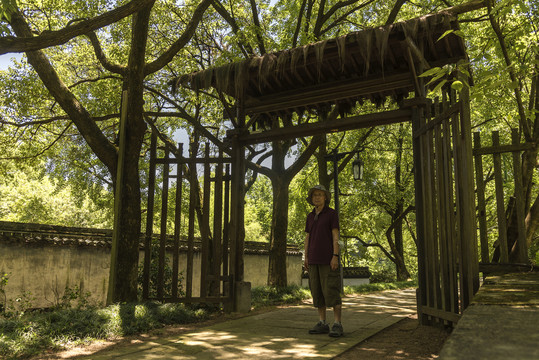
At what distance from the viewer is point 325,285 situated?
5555mm

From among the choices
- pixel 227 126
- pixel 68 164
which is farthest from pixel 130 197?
pixel 68 164

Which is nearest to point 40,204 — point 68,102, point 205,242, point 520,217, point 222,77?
point 68,102

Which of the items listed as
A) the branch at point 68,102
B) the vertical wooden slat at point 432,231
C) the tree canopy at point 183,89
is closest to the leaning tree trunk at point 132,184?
the tree canopy at point 183,89

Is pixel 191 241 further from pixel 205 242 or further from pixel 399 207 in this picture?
pixel 399 207

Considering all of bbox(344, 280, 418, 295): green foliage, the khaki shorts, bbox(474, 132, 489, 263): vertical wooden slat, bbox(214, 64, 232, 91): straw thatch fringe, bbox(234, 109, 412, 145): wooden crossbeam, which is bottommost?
bbox(344, 280, 418, 295): green foliage

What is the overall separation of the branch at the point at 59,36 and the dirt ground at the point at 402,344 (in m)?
4.16

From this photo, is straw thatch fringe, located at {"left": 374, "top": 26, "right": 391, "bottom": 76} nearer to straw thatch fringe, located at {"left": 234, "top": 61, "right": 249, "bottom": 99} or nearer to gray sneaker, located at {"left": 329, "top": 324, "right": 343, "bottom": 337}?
straw thatch fringe, located at {"left": 234, "top": 61, "right": 249, "bottom": 99}

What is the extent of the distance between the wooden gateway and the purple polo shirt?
3.81 ft

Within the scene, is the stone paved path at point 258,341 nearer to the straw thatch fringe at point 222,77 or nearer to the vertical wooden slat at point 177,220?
the vertical wooden slat at point 177,220

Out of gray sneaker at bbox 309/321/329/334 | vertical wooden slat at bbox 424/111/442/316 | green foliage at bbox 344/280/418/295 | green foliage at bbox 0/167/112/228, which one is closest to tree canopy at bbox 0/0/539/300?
vertical wooden slat at bbox 424/111/442/316

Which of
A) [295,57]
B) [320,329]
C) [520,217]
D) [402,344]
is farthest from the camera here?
[295,57]

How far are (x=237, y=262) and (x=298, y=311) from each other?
1.45 meters

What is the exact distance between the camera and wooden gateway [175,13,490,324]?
4.64m

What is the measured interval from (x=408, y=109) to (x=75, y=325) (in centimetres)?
520
